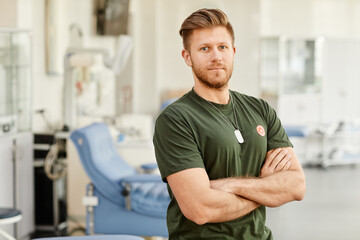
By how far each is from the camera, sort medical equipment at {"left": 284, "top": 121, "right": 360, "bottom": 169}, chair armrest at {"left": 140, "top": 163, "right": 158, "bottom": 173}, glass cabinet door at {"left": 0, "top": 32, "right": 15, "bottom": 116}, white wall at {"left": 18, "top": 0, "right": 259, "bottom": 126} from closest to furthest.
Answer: glass cabinet door at {"left": 0, "top": 32, "right": 15, "bottom": 116} → chair armrest at {"left": 140, "top": 163, "right": 158, "bottom": 173} → white wall at {"left": 18, "top": 0, "right": 259, "bottom": 126} → medical equipment at {"left": 284, "top": 121, "right": 360, "bottom": 169}

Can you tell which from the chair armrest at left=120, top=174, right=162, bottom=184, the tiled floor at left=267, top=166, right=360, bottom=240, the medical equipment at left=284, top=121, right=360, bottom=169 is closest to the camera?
the chair armrest at left=120, top=174, right=162, bottom=184

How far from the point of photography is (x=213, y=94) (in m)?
1.89

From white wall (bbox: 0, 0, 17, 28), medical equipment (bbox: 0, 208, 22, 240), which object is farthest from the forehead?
white wall (bbox: 0, 0, 17, 28)

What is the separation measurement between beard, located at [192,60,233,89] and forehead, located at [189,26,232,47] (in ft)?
0.24

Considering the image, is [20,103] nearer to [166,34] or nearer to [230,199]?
[230,199]

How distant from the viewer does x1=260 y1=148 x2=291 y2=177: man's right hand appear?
193 centimetres

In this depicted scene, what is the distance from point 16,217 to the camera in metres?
3.35

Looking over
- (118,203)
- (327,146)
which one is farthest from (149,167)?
(327,146)

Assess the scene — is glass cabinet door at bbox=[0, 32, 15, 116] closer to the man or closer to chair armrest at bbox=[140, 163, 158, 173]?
chair armrest at bbox=[140, 163, 158, 173]

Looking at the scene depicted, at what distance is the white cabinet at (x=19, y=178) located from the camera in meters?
4.26

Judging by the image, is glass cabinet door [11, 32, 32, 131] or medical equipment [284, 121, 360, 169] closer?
glass cabinet door [11, 32, 32, 131]

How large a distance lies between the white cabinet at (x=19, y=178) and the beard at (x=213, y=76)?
2656mm

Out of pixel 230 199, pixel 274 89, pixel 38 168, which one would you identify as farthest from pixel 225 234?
pixel 274 89

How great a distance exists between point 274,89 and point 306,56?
0.82 m
